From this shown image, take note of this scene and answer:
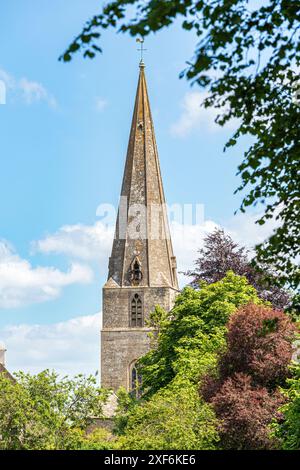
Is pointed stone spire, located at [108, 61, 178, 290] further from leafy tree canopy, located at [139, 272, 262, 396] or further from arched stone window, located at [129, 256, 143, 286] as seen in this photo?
leafy tree canopy, located at [139, 272, 262, 396]

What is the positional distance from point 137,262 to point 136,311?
3.83 metres

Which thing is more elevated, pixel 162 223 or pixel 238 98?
pixel 162 223

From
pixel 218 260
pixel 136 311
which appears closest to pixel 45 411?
pixel 218 260

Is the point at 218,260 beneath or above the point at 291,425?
above

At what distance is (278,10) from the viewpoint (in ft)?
56.1

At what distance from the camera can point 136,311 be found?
3118 inches

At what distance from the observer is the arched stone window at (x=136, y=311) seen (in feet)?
259

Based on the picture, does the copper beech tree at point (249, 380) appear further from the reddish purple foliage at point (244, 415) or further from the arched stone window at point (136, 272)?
the arched stone window at point (136, 272)

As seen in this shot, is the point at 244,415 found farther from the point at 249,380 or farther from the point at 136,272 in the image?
the point at 136,272
